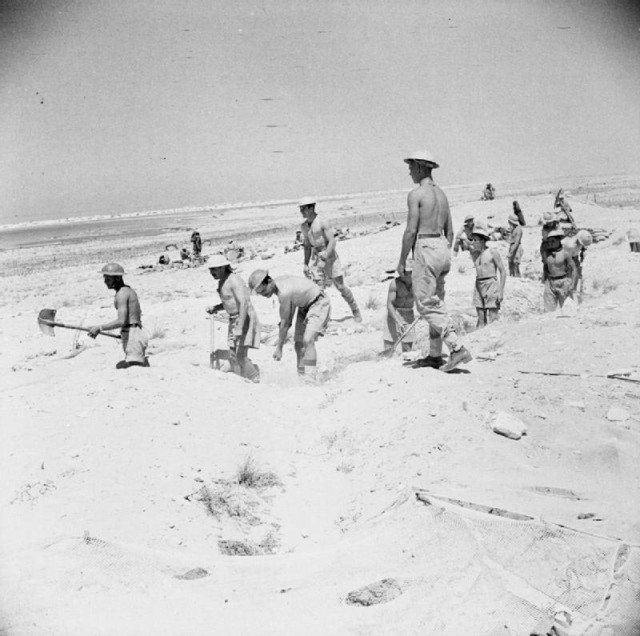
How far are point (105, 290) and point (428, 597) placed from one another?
1606 centimetres

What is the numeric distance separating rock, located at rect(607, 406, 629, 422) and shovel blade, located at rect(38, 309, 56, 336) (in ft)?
20.2

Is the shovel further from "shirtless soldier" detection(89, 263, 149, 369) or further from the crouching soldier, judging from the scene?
the crouching soldier

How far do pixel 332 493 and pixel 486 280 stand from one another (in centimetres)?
487

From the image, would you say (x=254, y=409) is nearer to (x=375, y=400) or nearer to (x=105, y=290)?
(x=375, y=400)

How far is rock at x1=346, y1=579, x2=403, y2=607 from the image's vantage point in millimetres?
3186

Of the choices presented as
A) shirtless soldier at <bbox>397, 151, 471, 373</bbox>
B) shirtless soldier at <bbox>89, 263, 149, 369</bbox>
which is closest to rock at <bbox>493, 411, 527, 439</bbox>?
shirtless soldier at <bbox>397, 151, 471, 373</bbox>

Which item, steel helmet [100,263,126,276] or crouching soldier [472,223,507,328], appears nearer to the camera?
steel helmet [100,263,126,276]

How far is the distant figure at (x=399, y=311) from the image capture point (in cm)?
805

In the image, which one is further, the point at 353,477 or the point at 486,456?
the point at 353,477

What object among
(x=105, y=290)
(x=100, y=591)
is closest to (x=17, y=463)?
(x=100, y=591)

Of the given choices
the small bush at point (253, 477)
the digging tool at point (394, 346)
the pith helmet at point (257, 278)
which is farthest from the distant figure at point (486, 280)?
the small bush at point (253, 477)

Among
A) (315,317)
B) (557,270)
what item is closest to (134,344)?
(315,317)

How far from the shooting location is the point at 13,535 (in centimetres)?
383

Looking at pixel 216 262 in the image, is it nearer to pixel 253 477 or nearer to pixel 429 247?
pixel 429 247
